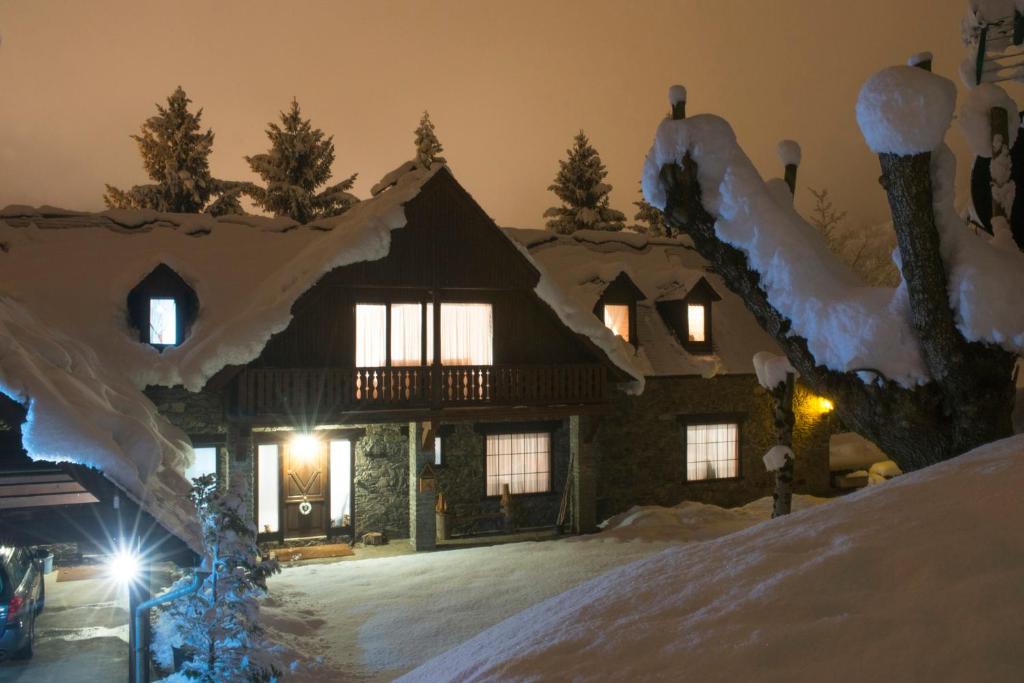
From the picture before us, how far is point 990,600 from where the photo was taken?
3.57 metres

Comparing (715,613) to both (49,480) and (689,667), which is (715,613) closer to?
(689,667)

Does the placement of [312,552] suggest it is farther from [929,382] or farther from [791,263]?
[929,382]

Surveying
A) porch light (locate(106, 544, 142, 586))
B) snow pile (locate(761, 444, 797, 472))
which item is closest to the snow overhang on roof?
porch light (locate(106, 544, 142, 586))

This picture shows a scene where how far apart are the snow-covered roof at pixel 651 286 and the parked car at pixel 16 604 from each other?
1276 centimetres

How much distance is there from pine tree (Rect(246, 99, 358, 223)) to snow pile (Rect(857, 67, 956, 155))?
33.6m

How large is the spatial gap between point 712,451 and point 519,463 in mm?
6104

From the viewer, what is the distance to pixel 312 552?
18.3m

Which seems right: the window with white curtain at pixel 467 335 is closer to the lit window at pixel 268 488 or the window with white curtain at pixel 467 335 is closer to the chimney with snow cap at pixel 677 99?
the lit window at pixel 268 488

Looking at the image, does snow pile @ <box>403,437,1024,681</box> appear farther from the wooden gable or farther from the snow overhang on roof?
the wooden gable

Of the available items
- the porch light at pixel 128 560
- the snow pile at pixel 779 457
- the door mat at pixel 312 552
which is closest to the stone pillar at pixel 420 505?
the door mat at pixel 312 552

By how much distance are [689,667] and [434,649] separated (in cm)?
909

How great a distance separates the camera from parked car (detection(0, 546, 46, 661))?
10.9m

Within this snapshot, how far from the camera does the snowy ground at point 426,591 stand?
12.3 meters

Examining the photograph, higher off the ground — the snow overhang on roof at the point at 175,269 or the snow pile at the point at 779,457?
the snow overhang on roof at the point at 175,269
